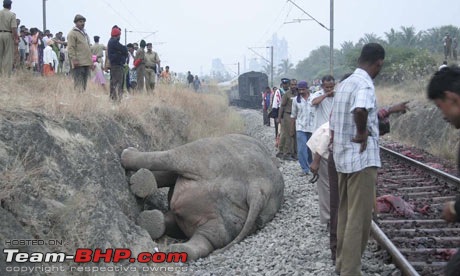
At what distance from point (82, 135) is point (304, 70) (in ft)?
332

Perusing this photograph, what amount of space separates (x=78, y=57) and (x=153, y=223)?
4769 millimetres

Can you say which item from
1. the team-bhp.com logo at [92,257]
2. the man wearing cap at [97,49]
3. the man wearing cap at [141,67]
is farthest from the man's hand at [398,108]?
the man wearing cap at [97,49]

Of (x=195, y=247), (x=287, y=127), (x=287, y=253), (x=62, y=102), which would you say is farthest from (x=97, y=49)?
(x=287, y=253)

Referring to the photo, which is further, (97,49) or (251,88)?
(251,88)

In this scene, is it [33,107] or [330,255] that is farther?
[33,107]

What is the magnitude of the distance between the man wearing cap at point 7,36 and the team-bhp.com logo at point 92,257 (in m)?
5.84

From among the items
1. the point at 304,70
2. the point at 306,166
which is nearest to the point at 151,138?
the point at 306,166

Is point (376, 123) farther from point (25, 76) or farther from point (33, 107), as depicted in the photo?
point (25, 76)

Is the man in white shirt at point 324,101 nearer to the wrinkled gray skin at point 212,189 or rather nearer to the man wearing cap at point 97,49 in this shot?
the wrinkled gray skin at point 212,189

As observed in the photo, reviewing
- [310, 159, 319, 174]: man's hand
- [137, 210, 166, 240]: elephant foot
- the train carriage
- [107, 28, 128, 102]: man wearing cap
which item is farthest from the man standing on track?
the train carriage

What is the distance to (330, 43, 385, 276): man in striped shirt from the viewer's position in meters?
4.74

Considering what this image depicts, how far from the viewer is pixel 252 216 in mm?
7527

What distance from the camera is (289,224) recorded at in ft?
25.7

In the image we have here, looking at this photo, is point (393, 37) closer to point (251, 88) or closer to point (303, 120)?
point (251, 88)
